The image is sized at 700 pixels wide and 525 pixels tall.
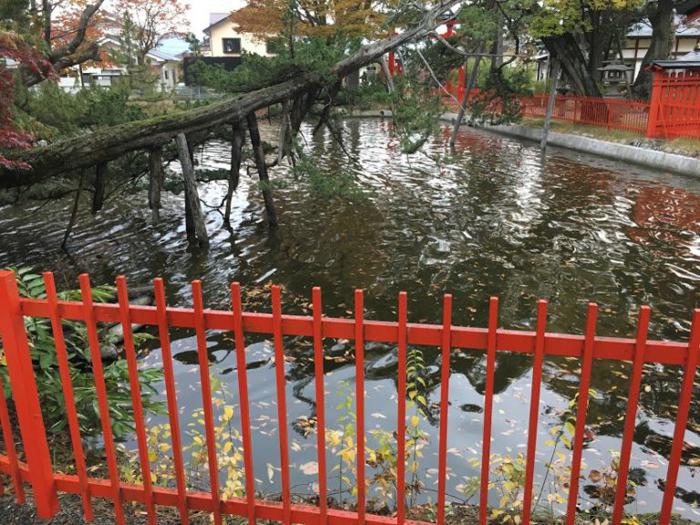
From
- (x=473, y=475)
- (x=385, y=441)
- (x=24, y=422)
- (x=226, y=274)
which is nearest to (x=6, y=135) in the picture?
(x=226, y=274)

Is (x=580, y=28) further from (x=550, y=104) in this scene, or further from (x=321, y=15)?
(x=321, y=15)

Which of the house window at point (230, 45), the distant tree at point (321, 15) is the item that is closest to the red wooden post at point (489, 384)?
the distant tree at point (321, 15)

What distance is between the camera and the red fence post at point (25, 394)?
2.75 m

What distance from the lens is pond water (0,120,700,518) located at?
502 centimetres

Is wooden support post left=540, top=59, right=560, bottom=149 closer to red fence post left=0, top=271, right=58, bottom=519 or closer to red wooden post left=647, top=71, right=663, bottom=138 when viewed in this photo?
red wooden post left=647, top=71, right=663, bottom=138

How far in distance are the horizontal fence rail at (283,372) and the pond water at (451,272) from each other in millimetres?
1391

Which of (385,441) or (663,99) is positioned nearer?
(385,441)

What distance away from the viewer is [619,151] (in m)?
19.8

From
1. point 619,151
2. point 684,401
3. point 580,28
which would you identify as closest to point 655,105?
point 619,151

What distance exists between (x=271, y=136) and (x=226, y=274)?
61.9 ft

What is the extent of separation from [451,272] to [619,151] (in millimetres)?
13531

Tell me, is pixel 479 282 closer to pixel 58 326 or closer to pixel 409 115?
pixel 409 115

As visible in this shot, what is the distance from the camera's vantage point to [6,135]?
6555mm

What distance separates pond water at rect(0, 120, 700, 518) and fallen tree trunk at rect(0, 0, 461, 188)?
5.43 ft
